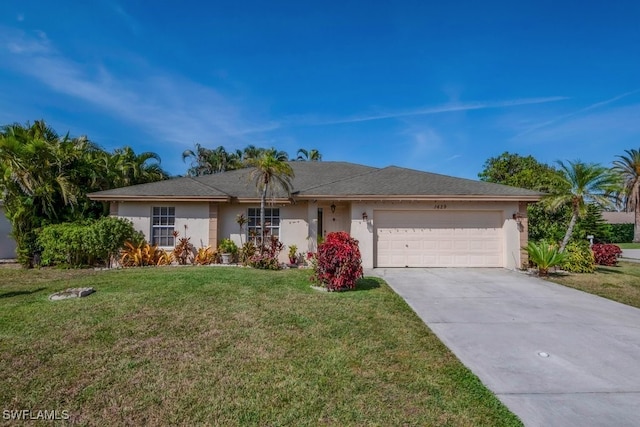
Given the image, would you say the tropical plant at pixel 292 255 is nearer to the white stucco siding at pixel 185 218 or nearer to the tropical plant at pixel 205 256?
the tropical plant at pixel 205 256

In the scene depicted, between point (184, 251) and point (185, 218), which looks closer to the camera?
point (184, 251)

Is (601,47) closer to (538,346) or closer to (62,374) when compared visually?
(538,346)

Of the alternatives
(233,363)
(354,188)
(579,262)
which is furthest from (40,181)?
(579,262)

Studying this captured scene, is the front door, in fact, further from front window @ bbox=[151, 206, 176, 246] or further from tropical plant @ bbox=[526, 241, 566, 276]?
tropical plant @ bbox=[526, 241, 566, 276]

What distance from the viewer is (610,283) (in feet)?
30.9

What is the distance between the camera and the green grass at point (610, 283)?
25.4 ft

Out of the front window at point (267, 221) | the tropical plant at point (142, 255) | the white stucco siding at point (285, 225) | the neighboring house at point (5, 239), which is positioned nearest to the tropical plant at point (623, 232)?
the white stucco siding at point (285, 225)

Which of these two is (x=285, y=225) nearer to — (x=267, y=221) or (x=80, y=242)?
(x=267, y=221)

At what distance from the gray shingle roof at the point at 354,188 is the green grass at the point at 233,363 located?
5.73m

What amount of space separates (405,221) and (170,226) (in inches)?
366

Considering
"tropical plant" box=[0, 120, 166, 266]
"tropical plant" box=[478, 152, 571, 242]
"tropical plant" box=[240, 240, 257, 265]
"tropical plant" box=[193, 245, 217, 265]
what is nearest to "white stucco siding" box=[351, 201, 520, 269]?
"tropical plant" box=[478, 152, 571, 242]

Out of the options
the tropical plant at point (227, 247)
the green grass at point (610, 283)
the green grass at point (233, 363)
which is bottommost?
the green grass at point (610, 283)

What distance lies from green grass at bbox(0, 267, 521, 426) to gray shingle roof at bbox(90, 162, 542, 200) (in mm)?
5726

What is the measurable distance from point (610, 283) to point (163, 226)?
15.5 m
